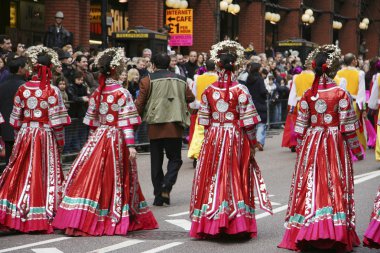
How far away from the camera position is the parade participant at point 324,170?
965cm

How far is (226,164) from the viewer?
35.0 feet

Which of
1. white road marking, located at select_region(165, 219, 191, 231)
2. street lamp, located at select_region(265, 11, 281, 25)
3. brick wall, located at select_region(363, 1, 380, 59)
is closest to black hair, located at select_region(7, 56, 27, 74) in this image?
white road marking, located at select_region(165, 219, 191, 231)

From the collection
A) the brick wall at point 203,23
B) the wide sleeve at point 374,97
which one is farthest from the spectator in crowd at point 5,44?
the brick wall at point 203,23

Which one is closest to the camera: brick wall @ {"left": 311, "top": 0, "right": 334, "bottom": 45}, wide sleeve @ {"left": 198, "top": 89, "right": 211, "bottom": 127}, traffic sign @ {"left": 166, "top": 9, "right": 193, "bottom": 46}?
wide sleeve @ {"left": 198, "top": 89, "right": 211, "bottom": 127}

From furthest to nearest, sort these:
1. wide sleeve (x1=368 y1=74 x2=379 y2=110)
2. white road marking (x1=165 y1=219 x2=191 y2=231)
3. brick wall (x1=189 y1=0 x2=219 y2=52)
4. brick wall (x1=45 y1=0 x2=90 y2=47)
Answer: brick wall (x1=189 y1=0 x2=219 y2=52), brick wall (x1=45 y1=0 x2=90 y2=47), wide sleeve (x1=368 y1=74 x2=379 y2=110), white road marking (x1=165 y1=219 x2=191 y2=231)

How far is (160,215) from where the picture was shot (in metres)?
12.4

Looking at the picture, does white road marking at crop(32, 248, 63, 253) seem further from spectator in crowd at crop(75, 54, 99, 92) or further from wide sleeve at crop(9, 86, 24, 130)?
spectator in crowd at crop(75, 54, 99, 92)

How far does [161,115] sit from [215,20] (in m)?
20.8

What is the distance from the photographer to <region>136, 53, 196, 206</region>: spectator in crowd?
13.1m

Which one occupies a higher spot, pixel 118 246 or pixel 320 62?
pixel 320 62

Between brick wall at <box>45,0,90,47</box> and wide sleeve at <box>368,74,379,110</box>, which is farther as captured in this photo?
brick wall at <box>45,0,90,47</box>

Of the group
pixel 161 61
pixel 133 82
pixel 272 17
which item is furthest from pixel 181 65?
pixel 272 17

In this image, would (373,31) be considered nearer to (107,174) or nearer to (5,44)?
(5,44)

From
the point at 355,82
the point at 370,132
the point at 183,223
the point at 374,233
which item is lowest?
the point at 183,223
